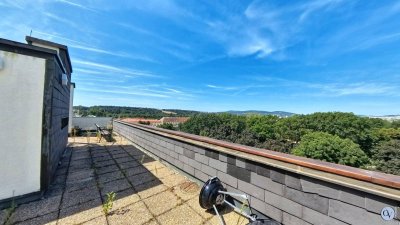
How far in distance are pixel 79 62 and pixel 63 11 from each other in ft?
16.6

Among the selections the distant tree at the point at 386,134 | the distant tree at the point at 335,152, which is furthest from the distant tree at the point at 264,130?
the distant tree at the point at 386,134

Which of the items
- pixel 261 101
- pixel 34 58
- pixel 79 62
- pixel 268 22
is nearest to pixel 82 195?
pixel 34 58

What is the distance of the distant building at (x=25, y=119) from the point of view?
97.7 inches

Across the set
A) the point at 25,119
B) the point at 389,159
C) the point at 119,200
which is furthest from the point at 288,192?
the point at 389,159

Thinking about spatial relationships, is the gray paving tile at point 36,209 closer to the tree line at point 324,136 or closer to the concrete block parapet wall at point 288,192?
the concrete block parapet wall at point 288,192

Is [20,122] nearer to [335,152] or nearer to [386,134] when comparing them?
[335,152]

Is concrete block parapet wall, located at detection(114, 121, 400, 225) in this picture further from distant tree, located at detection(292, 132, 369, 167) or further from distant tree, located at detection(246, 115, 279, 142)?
distant tree, located at detection(246, 115, 279, 142)

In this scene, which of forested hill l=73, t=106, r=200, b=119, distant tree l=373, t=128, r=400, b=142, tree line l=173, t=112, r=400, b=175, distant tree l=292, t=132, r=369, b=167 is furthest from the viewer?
forested hill l=73, t=106, r=200, b=119

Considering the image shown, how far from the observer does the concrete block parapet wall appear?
4.38ft

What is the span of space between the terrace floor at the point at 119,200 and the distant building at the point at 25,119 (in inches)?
12.6

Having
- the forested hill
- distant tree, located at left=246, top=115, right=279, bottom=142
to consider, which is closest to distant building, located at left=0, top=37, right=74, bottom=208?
the forested hill

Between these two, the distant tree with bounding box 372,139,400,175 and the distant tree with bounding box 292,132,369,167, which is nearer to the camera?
the distant tree with bounding box 372,139,400,175

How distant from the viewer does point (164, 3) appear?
5168 mm

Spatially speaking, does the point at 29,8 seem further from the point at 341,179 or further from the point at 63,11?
the point at 341,179
